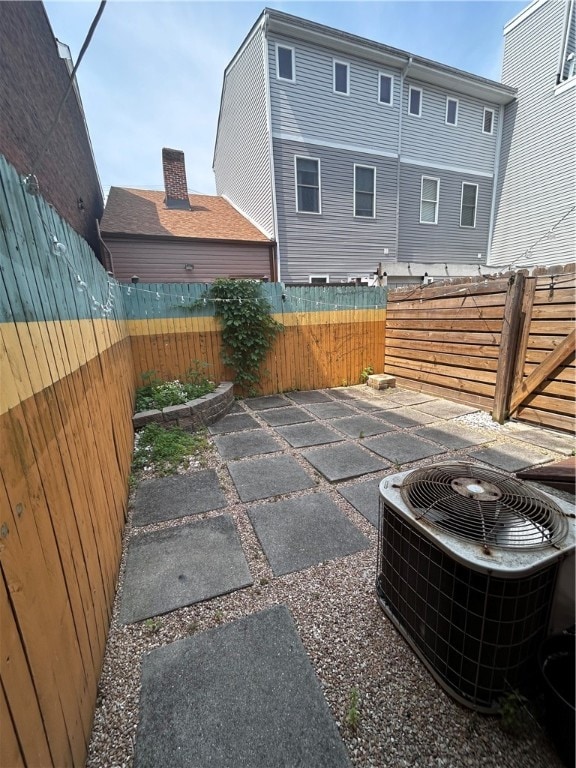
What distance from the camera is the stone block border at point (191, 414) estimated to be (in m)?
3.95

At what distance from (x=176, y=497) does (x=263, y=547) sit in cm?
104

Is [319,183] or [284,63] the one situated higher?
[284,63]

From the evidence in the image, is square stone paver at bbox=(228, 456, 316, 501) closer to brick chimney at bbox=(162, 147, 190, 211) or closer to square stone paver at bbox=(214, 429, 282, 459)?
square stone paver at bbox=(214, 429, 282, 459)

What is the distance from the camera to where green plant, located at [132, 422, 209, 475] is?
329 centimetres

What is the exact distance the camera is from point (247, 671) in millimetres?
1356

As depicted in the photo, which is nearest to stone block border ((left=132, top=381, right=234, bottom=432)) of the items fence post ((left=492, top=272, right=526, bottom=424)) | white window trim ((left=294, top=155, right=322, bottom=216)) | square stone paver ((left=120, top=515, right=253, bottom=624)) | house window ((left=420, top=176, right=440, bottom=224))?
square stone paver ((left=120, top=515, right=253, bottom=624))

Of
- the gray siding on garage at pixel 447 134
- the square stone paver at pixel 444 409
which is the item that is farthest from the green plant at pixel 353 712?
the gray siding on garage at pixel 447 134

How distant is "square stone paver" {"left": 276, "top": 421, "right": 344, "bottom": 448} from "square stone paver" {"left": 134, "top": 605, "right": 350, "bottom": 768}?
233cm

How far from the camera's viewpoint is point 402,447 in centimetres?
360

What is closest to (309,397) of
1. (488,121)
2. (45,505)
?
(45,505)

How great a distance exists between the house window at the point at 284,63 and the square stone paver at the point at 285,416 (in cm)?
766

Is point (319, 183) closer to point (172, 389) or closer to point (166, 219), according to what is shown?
point (166, 219)

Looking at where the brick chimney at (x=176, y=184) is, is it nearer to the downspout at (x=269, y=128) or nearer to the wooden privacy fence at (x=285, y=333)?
the downspout at (x=269, y=128)

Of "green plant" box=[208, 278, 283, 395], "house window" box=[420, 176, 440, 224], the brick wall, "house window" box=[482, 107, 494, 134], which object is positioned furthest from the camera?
"house window" box=[482, 107, 494, 134]
